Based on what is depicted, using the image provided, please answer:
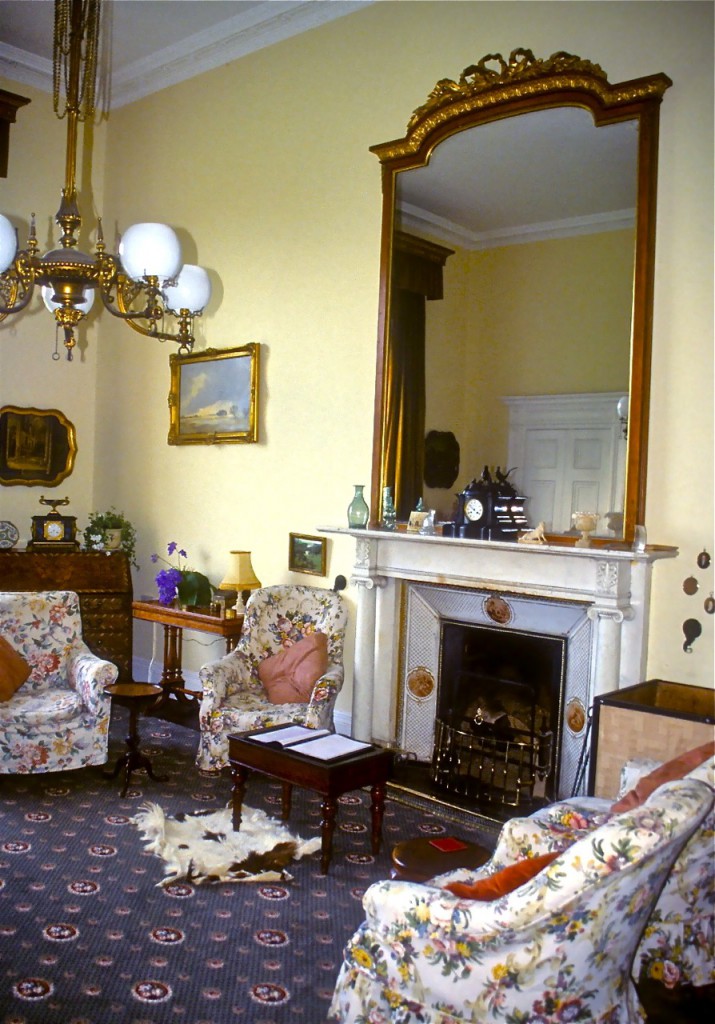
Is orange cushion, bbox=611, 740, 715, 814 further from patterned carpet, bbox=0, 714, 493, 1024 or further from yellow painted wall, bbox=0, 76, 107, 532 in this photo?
yellow painted wall, bbox=0, 76, 107, 532

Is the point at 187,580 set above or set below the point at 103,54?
below

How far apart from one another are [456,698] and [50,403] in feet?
13.0

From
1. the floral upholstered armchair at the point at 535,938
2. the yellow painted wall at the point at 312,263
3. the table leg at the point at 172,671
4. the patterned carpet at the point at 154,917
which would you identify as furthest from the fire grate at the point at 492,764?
the floral upholstered armchair at the point at 535,938

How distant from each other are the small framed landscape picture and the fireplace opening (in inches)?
36.7

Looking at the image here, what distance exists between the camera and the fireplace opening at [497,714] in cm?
452

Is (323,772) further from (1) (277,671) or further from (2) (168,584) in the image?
(2) (168,584)

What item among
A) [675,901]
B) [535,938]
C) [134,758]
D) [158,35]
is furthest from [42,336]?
[535,938]

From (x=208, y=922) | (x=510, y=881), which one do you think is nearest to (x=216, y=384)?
(x=208, y=922)

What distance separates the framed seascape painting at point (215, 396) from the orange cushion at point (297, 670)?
1.54 m

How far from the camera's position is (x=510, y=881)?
2.29m

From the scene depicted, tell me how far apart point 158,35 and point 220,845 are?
5199 millimetres

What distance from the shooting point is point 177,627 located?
6078mm

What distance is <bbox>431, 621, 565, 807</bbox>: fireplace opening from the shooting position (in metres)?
4.52

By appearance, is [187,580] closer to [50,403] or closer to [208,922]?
[50,403]
